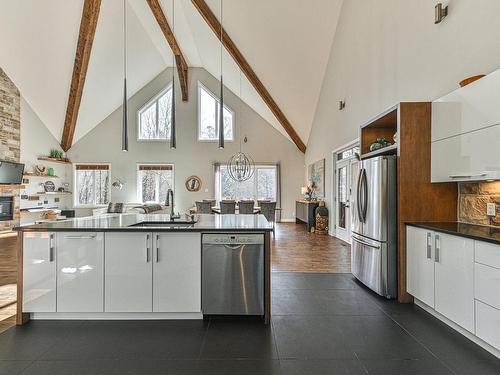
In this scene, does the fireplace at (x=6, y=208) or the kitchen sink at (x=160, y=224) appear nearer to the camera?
the kitchen sink at (x=160, y=224)

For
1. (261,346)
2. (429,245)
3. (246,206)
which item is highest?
(246,206)

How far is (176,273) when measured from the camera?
2.68 metres

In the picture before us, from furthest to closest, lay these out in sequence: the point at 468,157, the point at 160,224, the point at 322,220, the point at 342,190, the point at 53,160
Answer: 1. the point at 53,160
2. the point at 322,220
3. the point at 342,190
4. the point at 160,224
5. the point at 468,157

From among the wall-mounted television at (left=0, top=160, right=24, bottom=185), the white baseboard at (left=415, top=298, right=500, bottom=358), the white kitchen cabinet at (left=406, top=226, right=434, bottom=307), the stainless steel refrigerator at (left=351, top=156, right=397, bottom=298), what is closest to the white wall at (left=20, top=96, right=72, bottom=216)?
the wall-mounted television at (left=0, top=160, right=24, bottom=185)

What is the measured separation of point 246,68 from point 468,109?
6148 mm

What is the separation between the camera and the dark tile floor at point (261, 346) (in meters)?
2.00

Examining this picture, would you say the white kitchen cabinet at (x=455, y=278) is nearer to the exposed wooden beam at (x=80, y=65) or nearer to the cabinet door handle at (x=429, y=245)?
the cabinet door handle at (x=429, y=245)

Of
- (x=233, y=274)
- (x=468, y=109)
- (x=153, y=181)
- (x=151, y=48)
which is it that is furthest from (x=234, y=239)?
(x=153, y=181)

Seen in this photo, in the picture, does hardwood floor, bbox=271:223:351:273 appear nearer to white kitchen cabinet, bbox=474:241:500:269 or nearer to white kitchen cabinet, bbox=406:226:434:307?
white kitchen cabinet, bbox=406:226:434:307

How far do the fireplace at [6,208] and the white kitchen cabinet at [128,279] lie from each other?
7.33 meters

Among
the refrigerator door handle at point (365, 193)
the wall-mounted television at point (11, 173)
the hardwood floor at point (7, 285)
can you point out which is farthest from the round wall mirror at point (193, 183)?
the refrigerator door handle at point (365, 193)

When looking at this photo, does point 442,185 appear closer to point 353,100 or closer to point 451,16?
point 451,16

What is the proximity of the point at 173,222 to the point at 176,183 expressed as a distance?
7725 millimetres

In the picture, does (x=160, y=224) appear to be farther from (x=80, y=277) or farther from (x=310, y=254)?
(x=310, y=254)
